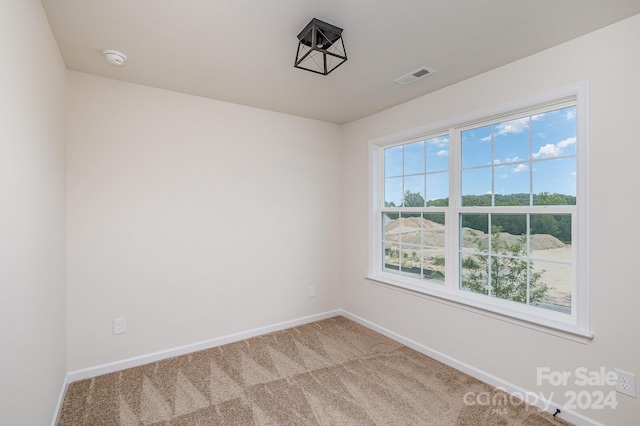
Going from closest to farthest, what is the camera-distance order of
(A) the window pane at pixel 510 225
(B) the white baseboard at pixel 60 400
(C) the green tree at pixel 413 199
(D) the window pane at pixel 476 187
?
(B) the white baseboard at pixel 60 400
(A) the window pane at pixel 510 225
(D) the window pane at pixel 476 187
(C) the green tree at pixel 413 199

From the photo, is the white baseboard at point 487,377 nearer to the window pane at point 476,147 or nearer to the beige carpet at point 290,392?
A: the beige carpet at point 290,392

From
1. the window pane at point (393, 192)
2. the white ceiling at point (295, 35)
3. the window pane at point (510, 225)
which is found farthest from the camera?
the window pane at point (393, 192)

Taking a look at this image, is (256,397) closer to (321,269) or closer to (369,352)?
(369,352)

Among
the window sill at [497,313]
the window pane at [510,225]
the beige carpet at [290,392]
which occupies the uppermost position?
the window pane at [510,225]

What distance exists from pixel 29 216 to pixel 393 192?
3139 mm

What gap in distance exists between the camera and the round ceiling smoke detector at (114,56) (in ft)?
7.23

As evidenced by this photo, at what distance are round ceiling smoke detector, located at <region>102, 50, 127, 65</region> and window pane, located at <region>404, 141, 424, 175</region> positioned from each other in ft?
9.04

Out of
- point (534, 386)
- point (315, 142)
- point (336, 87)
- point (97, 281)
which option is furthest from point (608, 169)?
point (97, 281)

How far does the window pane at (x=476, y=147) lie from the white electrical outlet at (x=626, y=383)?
5.46ft

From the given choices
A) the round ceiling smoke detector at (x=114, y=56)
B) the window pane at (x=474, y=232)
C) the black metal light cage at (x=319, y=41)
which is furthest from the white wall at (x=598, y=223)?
the round ceiling smoke detector at (x=114, y=56)

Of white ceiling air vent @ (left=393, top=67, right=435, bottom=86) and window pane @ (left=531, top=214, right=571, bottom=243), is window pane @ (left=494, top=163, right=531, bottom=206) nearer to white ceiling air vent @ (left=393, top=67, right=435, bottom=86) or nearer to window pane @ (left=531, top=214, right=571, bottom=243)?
window pane @ (left=531, top=214, right=571, bottom=243)

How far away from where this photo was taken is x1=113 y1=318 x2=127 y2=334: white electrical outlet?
2672mm

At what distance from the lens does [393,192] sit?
360cm

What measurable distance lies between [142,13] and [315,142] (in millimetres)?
2357
